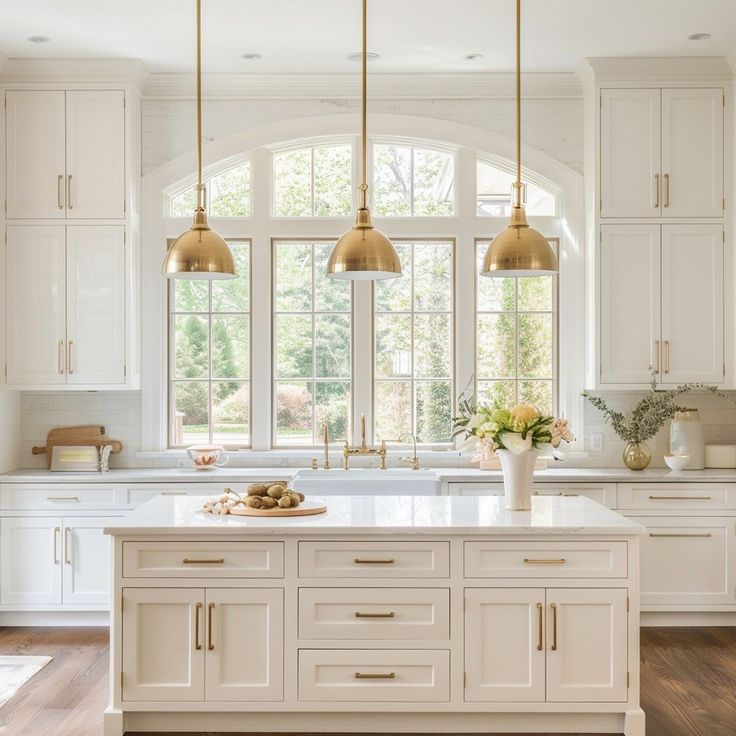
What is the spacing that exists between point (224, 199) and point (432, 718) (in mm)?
3564

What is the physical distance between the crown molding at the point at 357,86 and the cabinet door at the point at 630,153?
40 centimetres

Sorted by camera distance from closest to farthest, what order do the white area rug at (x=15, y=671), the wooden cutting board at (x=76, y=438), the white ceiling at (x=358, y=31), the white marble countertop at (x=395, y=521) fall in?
the white marble countertop at (x=395, y=521) → the white area rug at (x=15, y=671) → the white ceiling at (x=358, y=31) → the wooden cutting board at (x=76, y=438)

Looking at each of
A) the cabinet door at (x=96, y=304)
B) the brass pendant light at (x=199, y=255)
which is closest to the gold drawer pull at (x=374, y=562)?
the brass pendant light at (x=199, y=255)

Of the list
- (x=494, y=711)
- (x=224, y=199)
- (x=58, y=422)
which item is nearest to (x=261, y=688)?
(x=494, y=711)

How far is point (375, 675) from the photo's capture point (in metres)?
3.31

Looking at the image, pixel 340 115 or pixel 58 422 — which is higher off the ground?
pixel 340 115

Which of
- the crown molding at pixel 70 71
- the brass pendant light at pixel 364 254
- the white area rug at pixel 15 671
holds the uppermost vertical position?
the crown molding at pixel 70 71

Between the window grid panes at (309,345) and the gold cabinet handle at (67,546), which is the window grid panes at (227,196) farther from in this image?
the gold cabinet handle at (67,546)

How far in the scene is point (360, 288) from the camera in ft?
18.3

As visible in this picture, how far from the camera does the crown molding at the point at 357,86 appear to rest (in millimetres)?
5398

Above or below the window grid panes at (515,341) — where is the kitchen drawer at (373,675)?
below

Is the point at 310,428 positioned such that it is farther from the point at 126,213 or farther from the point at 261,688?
the point at 261,688

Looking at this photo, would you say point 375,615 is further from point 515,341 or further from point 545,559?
point 515,341

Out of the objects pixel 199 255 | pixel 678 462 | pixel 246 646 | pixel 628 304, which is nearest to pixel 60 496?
pixel 246 646
